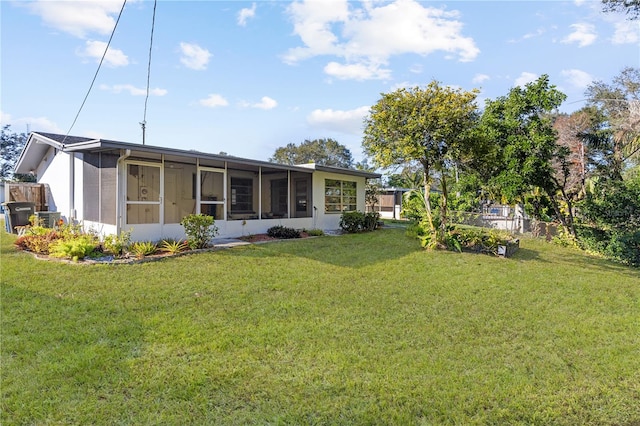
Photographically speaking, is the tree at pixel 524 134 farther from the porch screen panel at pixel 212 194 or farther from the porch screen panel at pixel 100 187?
the porch screen panel at pixel 100 187

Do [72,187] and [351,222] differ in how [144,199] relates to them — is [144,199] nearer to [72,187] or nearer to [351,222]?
[72,187]

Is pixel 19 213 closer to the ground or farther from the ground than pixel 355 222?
farther from the ground

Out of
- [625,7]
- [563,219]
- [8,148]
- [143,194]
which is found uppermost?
[8,148]

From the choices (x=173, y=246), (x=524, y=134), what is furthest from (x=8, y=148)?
(x=524, y=134)

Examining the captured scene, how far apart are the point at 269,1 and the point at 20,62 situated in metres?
6.36

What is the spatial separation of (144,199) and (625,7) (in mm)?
13010

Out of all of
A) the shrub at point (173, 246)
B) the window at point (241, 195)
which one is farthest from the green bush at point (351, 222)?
the shrub at point (173, 246)

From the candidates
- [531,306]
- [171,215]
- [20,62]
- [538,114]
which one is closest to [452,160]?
[538,114]

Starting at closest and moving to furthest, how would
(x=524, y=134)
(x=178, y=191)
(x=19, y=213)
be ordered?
(x=178, y=191), (x=524, y=134), (x=19, y=213)

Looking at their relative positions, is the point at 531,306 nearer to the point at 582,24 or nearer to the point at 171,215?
the point at 171,215

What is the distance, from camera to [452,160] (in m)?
9.30

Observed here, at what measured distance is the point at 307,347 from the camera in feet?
12.3

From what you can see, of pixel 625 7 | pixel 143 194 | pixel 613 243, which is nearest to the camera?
pixel 625 7

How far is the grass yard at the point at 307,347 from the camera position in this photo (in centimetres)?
273
